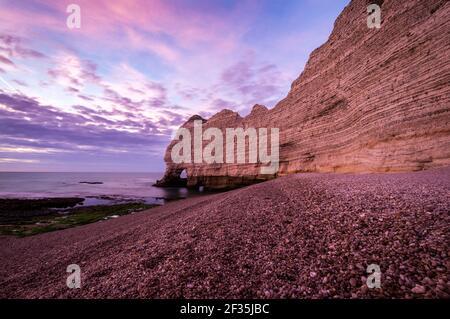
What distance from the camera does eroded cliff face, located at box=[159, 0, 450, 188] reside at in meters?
13.2

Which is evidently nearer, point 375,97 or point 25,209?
point 375,97

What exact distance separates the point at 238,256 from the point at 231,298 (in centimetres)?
123

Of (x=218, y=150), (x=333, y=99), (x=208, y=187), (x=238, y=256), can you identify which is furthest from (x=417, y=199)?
(x=208, y=187)

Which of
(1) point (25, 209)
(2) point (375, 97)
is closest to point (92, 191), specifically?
(1) point (25, 209)

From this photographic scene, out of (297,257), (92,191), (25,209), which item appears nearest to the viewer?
(297,257)

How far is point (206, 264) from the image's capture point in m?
4.64

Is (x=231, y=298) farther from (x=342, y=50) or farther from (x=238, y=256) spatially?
(x=342, y=50)

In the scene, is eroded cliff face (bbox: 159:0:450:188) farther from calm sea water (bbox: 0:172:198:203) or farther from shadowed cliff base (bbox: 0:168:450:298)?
calm sea water (bbox: 0:172:198:203)

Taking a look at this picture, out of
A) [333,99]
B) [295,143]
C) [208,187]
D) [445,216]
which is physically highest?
[333,99]

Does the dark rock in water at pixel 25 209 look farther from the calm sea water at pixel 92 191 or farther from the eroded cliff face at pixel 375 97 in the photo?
the eroded cliff face at pixel 375 97

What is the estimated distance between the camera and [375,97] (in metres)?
17.5

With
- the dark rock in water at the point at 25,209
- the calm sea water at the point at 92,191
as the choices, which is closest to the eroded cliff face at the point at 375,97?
the calm sea water at the point at 92,191

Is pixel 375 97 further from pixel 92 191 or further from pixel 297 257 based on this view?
pixel 92 191

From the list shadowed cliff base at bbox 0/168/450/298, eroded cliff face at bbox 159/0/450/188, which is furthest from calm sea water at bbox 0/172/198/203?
shadowed cliff base at bbox 0/168/450/298
